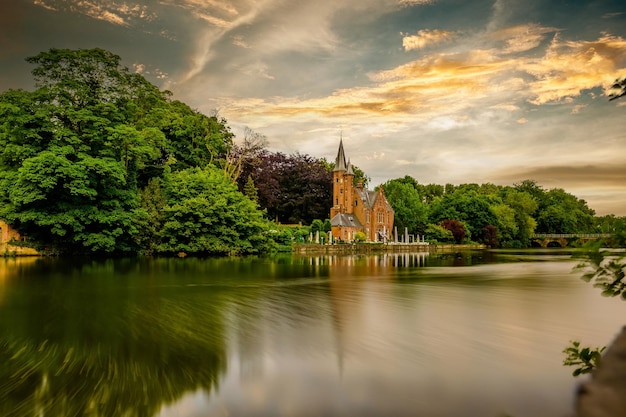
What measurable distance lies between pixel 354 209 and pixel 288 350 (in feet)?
212

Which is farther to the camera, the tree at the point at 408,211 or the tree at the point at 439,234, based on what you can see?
the tree at the point at 408,211

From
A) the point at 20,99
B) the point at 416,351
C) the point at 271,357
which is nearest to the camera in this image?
the point at 271,357

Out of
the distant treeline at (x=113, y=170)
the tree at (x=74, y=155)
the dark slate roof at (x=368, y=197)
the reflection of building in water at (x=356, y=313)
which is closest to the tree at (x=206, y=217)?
the distant treeline at (x=113, y=170)

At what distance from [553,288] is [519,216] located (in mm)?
75608

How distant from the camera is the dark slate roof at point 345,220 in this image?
214 feet

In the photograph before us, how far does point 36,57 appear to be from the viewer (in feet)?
100

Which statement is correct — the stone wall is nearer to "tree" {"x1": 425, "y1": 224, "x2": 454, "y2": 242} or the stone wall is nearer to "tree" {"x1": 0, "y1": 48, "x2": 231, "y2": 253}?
"tree" {"x1": 0, "y1": 48, "x2": 231, "y2": 253}

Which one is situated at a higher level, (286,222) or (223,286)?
(286,222)

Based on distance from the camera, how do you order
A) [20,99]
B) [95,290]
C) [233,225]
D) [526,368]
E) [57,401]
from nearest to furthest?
[57,401] → [526,368] → [95,290] → [20,99] → [233,225]

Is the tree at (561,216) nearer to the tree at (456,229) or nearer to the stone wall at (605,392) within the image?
the tree at (456,229)

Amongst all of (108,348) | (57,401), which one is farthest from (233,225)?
(57,401)

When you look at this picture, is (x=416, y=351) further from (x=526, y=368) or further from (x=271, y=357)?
(x=271, y=357)

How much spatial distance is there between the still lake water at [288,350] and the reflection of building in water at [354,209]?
5073 cm

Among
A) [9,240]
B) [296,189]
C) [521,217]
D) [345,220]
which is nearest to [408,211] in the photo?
[345,220]
